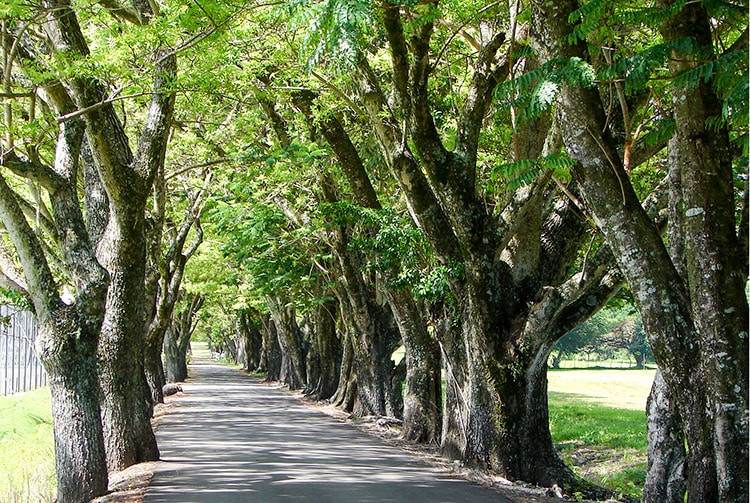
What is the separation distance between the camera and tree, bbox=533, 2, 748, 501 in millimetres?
6656

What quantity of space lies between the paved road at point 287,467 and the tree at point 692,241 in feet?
12.3

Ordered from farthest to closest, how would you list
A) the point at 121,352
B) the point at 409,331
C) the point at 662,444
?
the point at 409,331
the point at 121,352
the point at 662,444

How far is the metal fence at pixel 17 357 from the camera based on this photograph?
3016 cm

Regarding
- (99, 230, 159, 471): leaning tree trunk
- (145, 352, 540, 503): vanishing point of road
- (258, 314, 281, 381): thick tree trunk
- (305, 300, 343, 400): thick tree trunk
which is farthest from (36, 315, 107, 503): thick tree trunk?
(258, 314, 281, 381): thick tree trunk

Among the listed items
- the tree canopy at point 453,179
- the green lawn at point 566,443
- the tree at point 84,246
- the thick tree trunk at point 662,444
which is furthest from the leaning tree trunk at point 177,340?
the thick tree trunk at point 662,444

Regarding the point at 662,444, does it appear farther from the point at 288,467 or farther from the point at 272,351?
the point at 272,351

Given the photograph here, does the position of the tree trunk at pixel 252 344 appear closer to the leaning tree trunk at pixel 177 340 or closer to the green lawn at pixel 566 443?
the leaning tree trunk at pixel 177 340

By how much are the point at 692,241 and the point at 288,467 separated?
8.23 meters

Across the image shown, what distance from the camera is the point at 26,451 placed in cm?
1612

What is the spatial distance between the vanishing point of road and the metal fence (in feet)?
35.4

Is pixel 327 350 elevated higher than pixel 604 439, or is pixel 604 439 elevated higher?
pixel 327 350

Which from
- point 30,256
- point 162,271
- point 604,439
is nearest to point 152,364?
point 162,271

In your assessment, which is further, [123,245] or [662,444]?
[123,245]

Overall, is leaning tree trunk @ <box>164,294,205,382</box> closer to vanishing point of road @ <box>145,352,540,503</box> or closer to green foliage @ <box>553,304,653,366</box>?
vanishing point of road @ <box>145,352,540,503</box>
